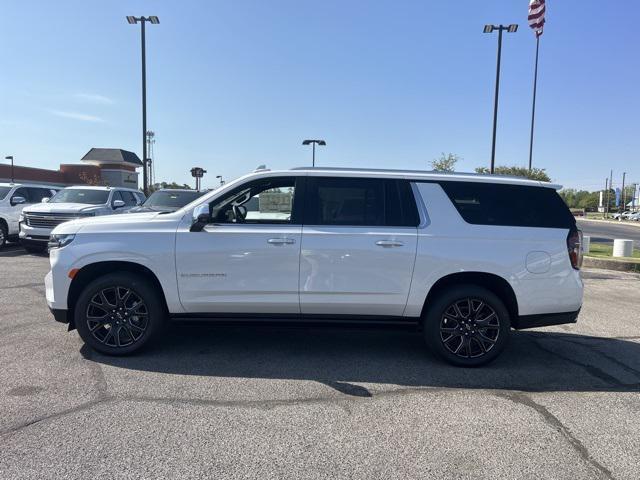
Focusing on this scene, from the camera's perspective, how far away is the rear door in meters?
4.81

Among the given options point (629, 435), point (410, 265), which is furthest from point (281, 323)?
point (629, 435)

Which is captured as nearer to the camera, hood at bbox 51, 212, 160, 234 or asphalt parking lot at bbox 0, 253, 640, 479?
asphalt parking lot at bbox 0, 253, 640, 479

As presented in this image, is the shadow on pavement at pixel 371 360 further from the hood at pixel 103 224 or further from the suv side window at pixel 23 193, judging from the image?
the suv side window at pixel 23 193

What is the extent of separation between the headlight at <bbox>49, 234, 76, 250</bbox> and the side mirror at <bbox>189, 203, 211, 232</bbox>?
1259 millimetres

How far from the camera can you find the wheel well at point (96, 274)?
4957 millimetres

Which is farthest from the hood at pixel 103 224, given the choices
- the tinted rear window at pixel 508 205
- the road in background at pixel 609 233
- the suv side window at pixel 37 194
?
the road in background at pixel 609 233

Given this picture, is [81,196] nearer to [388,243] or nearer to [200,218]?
[200,218]

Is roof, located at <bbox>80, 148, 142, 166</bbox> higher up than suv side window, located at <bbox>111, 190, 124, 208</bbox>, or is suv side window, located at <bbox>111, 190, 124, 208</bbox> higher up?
roof, located at <bbox>80, 148, 142, 166</bbox>

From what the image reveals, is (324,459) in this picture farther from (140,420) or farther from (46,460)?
(46,460)

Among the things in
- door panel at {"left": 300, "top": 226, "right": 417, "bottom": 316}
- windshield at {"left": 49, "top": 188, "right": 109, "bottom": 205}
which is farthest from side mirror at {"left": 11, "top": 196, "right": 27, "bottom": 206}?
door panel at {"left": 300, "top": 226, "right": 417, "bottom": 316}

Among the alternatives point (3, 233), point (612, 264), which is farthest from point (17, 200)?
point (612, 264)

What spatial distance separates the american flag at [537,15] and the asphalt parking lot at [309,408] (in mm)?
21075

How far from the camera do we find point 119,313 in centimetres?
497

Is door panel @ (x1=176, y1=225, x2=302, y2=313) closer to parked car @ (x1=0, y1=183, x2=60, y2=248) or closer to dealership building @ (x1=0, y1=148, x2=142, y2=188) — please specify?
parked car @ (x1=0, y1=183, x2=60, y2=248)
